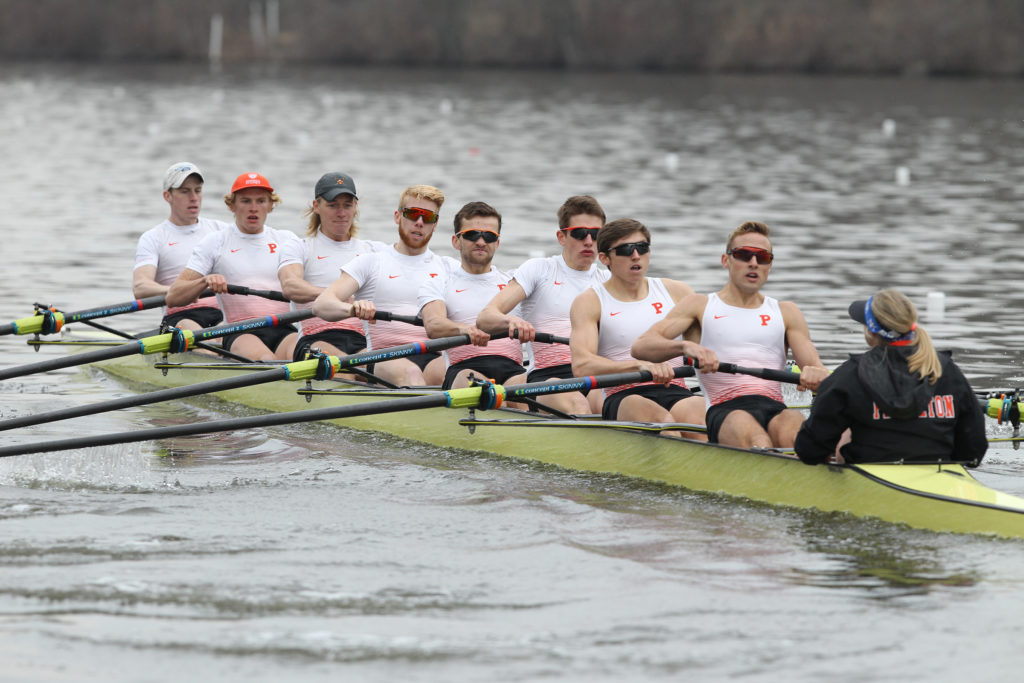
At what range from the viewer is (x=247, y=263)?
11578mm

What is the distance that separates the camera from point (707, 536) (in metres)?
7.46

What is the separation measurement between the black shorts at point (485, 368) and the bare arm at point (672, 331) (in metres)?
1.63

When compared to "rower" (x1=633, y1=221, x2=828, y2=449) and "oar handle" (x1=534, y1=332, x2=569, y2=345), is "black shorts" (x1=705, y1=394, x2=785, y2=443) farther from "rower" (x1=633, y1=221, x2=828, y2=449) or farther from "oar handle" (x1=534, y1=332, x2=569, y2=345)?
"oar handle" (x1=534, y1=332, x2=569, y2=345)

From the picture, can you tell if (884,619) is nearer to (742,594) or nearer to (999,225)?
(742,594)

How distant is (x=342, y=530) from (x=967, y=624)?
3.03 meters

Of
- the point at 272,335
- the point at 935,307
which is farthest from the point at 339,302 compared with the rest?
the point at 935,307

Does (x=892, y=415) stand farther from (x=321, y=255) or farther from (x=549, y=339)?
(x=321, y=255)

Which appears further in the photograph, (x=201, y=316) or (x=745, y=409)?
(x=201, y=316)

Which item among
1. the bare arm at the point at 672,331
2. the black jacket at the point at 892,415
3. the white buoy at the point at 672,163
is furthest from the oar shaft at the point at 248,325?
the white buoy at the point at 672,163

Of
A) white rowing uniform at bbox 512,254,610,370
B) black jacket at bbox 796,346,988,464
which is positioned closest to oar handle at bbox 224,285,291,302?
white rowing uniform at bbox 512,254,610,370

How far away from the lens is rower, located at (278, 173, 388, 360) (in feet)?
35.6

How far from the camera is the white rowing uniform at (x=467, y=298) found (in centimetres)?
993

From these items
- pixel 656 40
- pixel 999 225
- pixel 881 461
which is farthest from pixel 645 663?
pixel 656 40

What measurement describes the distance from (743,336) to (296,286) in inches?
150
